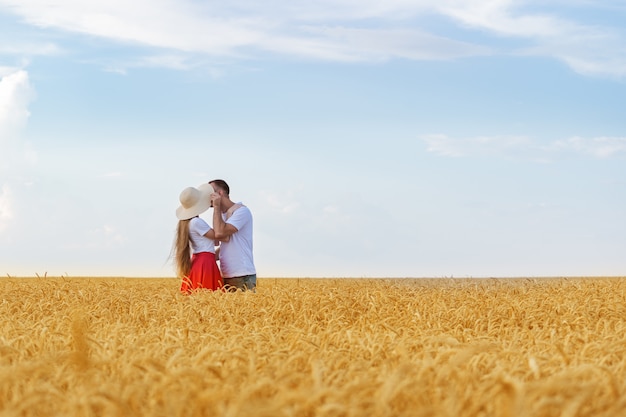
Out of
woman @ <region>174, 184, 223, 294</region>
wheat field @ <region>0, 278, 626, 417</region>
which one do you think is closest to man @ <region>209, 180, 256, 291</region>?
woman @ <region>174, 184, 223, 294</region>

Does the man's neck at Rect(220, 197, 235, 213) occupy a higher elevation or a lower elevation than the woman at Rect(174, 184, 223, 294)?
higher

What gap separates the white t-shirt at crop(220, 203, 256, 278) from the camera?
13031 mm

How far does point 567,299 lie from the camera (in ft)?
37.0

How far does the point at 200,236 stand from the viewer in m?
12.8

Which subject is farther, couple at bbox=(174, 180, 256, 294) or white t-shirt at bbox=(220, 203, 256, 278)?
white t-shirt at bbox=(220, 203, 256, 278)

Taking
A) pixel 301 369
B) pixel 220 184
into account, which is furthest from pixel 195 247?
pixel 301 369

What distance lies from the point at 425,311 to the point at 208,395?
6.00 metres

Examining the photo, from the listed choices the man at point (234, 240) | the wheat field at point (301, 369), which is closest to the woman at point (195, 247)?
the man at point (234, 240)

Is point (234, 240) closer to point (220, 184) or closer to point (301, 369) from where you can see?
point (220, 184)

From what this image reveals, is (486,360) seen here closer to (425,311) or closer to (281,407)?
(281,407)

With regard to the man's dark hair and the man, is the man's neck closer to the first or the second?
the man

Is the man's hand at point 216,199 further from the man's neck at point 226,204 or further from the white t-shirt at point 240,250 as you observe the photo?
the white t-shirt at point 240,250

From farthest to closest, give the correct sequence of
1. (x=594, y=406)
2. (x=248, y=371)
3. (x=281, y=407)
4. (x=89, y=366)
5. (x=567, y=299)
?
(x=567, y=299), (x=89, y=366), (x=248, y=371), (x=594, y=406), (x=281, y=407)

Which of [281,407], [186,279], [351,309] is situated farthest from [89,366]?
[186,279]
